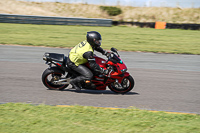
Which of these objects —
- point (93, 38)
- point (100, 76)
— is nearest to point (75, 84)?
point (100, 76)

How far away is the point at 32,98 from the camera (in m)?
6.64

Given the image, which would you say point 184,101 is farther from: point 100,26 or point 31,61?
point 100,26

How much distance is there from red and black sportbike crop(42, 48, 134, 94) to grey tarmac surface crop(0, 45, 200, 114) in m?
0.21

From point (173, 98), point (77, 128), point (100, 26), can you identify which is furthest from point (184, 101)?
point (100, 26)

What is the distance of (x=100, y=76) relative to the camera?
23.9 feet

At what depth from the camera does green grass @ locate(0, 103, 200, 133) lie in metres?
4.31

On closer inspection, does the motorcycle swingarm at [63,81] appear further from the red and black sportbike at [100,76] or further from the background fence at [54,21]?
the background fence at [54,21]

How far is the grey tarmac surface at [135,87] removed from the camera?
6.54 m

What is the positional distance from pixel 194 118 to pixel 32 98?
3660mm

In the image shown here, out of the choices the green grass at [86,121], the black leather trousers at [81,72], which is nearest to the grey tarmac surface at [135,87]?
the black leather trousers at [81,72]

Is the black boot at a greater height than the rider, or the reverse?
the rider

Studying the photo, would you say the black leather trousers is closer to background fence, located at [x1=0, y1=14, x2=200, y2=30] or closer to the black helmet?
the black helmet

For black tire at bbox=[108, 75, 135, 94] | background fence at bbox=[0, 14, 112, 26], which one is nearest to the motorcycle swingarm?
black tire at bbox=[108, 75, 135, 94]

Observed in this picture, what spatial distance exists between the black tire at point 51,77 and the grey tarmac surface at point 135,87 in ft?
0.50
